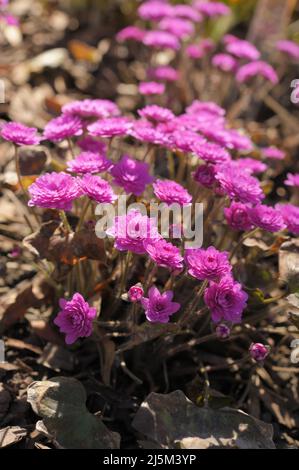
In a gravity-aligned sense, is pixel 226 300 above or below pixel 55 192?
below

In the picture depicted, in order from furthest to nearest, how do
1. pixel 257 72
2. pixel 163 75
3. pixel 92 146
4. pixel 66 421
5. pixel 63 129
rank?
pixel 163 75, pixel 257 72, pixel 92 146, pixel 63 129, pixel 66 421

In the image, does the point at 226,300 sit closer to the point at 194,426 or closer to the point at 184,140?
the point at 194,426

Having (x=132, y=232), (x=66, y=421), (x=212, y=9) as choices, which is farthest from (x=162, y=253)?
(x=212, y=9)

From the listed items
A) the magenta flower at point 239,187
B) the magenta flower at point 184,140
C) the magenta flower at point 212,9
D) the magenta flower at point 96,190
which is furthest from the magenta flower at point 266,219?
the magenta flower at point 212,9

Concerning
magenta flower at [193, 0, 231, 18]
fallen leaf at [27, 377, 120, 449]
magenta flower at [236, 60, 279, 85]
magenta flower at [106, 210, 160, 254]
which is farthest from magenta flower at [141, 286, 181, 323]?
magenta flower at [193, 0, 231, 18]

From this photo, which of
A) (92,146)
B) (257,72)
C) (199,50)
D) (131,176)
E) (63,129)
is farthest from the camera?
(199,50)

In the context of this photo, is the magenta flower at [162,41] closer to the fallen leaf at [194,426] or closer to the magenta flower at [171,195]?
the magenta flower at [171,195]
